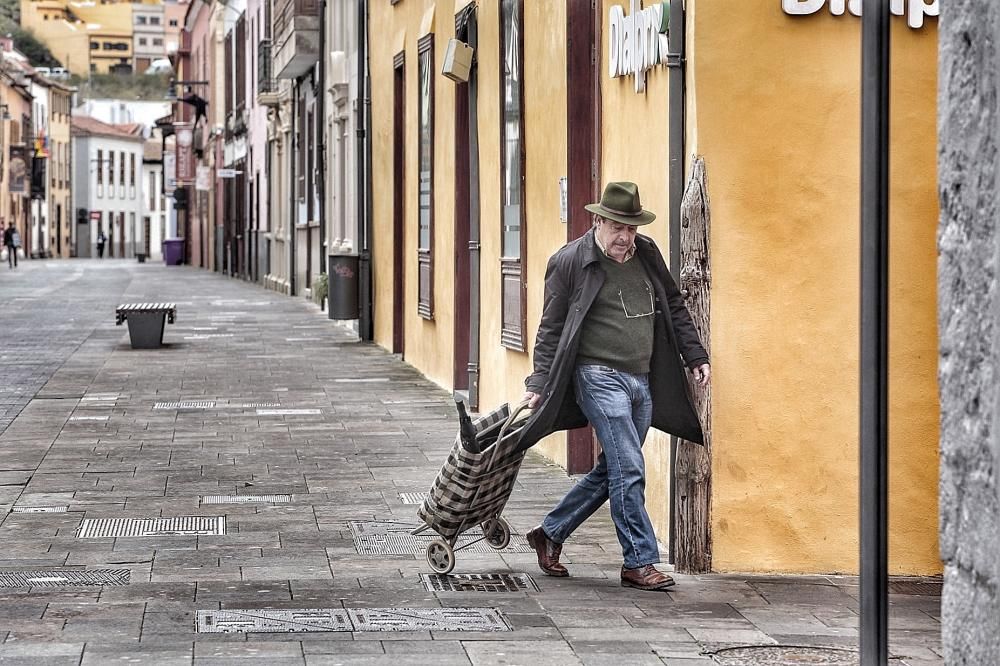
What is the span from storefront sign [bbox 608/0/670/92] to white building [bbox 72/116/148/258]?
10662cm

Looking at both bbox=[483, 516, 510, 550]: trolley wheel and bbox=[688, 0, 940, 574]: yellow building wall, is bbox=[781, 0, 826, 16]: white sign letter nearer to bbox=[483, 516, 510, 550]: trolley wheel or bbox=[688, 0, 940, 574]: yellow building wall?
bbox=[688, 0, 940, 574]: yellow building wall

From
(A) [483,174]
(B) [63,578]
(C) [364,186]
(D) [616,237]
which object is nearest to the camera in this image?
(D) [616,237]

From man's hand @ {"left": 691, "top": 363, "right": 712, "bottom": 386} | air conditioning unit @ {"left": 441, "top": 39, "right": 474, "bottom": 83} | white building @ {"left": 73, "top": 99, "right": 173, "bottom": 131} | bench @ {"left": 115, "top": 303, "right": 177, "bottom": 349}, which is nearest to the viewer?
man's hand @ {"left": 691, "top": 363, "right": 712, "bottom": 386}

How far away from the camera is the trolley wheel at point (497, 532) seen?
835 centimetres

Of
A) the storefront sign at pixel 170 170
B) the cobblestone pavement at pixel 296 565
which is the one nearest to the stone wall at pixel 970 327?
the cobblestone pavement at pixel 296 565

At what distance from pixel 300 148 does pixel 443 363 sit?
20063mm

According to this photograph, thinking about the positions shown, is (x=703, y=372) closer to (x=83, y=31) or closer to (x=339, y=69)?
(x=339, y=69)

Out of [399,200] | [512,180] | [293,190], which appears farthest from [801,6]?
[293,190]

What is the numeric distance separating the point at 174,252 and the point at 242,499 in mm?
63900

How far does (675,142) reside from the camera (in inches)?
336

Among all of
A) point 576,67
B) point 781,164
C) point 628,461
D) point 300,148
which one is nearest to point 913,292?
point 781,164

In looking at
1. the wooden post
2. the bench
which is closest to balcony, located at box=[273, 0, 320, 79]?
the bench

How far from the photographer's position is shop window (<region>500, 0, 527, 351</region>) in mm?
13070

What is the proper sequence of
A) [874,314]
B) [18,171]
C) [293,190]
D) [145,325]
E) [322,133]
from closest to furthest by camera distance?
1. [874,314]
2. [145,325]
3. [322,133]
4. [293,190]
5. [18,171]
